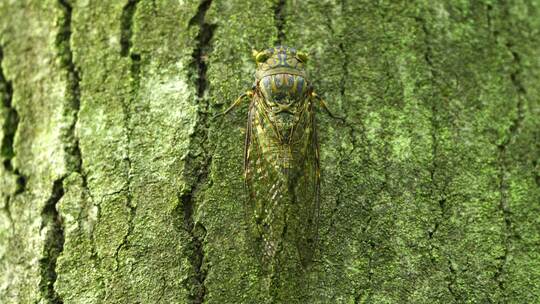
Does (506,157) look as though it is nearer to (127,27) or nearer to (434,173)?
(434,173)

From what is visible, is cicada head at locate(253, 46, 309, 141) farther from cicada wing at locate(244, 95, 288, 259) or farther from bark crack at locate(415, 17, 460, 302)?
bark crack at locate(415, 17, 460, 302)

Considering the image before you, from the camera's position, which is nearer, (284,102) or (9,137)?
(9,137)

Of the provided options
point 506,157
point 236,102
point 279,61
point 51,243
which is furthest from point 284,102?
point 51,243

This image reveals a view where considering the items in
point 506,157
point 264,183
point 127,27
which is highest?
point 127,27

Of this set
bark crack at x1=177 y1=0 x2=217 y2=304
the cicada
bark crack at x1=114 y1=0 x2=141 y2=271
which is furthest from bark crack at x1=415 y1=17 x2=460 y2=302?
bark crack at x1=114 y1=0 x2=141 y2=271

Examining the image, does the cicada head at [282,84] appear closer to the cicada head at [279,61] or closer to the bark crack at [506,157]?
the cicada head at [279,61]

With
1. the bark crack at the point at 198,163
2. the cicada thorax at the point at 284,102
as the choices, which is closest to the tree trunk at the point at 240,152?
the bark crack at the point at 198,163
